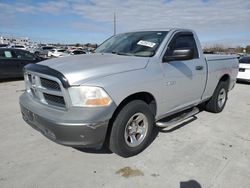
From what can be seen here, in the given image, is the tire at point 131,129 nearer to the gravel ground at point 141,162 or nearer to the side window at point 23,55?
the gravel ground at point 141,162

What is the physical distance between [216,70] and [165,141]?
7.16ft

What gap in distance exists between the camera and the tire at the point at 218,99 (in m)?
5.27

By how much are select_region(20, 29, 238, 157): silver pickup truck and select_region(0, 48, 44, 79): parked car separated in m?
7.12

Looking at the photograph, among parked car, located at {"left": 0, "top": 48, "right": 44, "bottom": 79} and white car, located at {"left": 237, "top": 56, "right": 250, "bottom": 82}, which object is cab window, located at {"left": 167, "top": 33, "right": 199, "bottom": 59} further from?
parked car, located at {"left": 0, "top": 48, "right": 44, "bottom": 79}

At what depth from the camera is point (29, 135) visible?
3.91 meters

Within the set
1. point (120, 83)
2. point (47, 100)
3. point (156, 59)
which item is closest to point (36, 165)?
point (47, 100)

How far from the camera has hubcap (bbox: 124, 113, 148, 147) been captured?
3158mm


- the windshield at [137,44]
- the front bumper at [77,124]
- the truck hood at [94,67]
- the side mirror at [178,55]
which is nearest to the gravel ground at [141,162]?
the front bumper at [77,124]

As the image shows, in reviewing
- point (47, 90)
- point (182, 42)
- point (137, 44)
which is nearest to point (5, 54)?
point (137, 44)

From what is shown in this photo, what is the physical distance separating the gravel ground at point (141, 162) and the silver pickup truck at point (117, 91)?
324 mm

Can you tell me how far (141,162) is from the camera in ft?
10.2

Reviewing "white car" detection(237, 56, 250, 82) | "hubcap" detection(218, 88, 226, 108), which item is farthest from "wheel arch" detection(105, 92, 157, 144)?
"white car" detection(237, 56, 250, 82)

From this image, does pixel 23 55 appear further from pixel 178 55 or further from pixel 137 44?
pixel 178 55

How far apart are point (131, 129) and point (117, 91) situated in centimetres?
77
